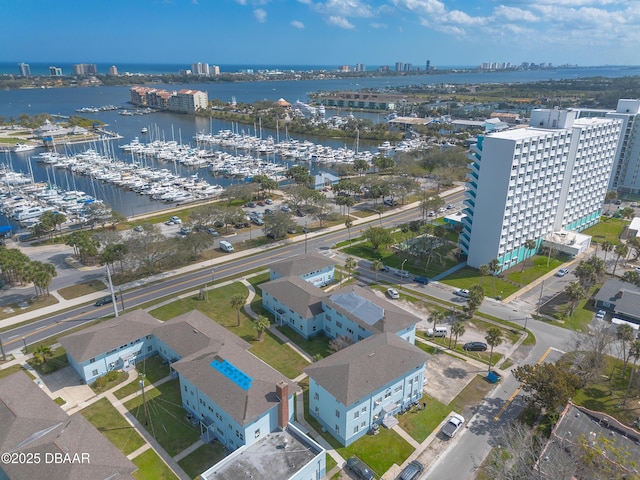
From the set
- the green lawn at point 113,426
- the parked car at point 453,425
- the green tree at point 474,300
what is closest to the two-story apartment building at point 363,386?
the parked car at point 453,425

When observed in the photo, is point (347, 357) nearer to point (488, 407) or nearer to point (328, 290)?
point (488, 407)

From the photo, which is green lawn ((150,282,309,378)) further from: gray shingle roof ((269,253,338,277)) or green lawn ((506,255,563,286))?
green lawn ((506,255,563,286))

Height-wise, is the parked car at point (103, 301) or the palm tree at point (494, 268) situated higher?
the palm tree at point (494, 268)

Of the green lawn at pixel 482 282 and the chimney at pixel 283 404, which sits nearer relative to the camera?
the chimney at pixel 283 404

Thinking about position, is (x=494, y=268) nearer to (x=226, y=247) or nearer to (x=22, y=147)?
(x=226, y=247)

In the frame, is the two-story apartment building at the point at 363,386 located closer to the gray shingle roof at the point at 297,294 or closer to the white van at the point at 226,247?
the gray shingle roof at the point at 297,294

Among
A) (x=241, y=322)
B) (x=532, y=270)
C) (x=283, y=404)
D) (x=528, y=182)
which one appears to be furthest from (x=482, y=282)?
(x=283, y=404)

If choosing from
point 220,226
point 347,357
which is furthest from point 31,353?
point 220,226

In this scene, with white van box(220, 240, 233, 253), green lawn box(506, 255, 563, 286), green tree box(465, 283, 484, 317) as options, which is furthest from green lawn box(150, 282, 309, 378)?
green lawn box(506, 255, 563, 286)
